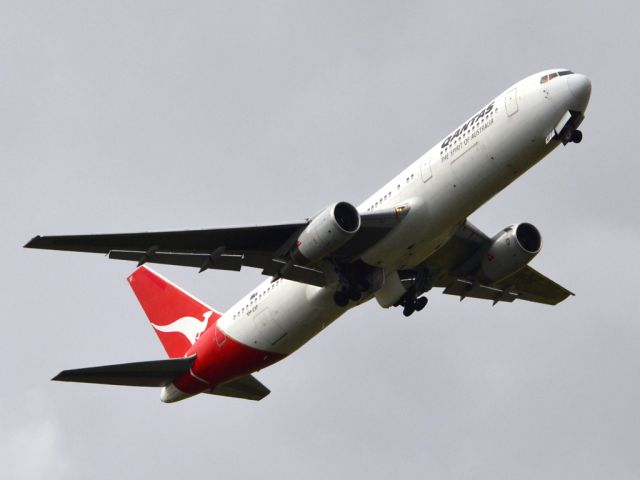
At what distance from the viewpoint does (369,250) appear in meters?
35.9

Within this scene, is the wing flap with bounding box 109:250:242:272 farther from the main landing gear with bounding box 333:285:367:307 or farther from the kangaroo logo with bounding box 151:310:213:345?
the kangaroo logo with bounding box 151:310:213:345

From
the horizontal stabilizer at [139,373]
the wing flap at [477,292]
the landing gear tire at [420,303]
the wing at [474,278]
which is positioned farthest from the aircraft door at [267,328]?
the wing flap at [477,292]

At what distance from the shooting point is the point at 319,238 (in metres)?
34.5

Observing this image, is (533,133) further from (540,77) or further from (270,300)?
(270,300)

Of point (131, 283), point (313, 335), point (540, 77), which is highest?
point (131, 283)

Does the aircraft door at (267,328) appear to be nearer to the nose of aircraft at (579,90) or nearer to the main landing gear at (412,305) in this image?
the main landing gear at (412,305)

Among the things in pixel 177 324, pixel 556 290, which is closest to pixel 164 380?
pixel 177 324

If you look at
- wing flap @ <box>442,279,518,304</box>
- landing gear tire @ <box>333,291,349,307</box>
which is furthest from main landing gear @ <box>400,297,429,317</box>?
landing gear tire @ <box>333,291,349,307</box>

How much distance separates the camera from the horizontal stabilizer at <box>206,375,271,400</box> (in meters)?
43.0

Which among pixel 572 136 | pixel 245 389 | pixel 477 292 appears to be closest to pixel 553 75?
pixel 572 136

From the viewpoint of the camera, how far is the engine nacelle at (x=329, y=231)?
112 feet

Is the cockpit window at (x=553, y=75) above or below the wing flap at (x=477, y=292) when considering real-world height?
above

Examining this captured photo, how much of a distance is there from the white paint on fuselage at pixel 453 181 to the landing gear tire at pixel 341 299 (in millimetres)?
331

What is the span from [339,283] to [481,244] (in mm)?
6184
